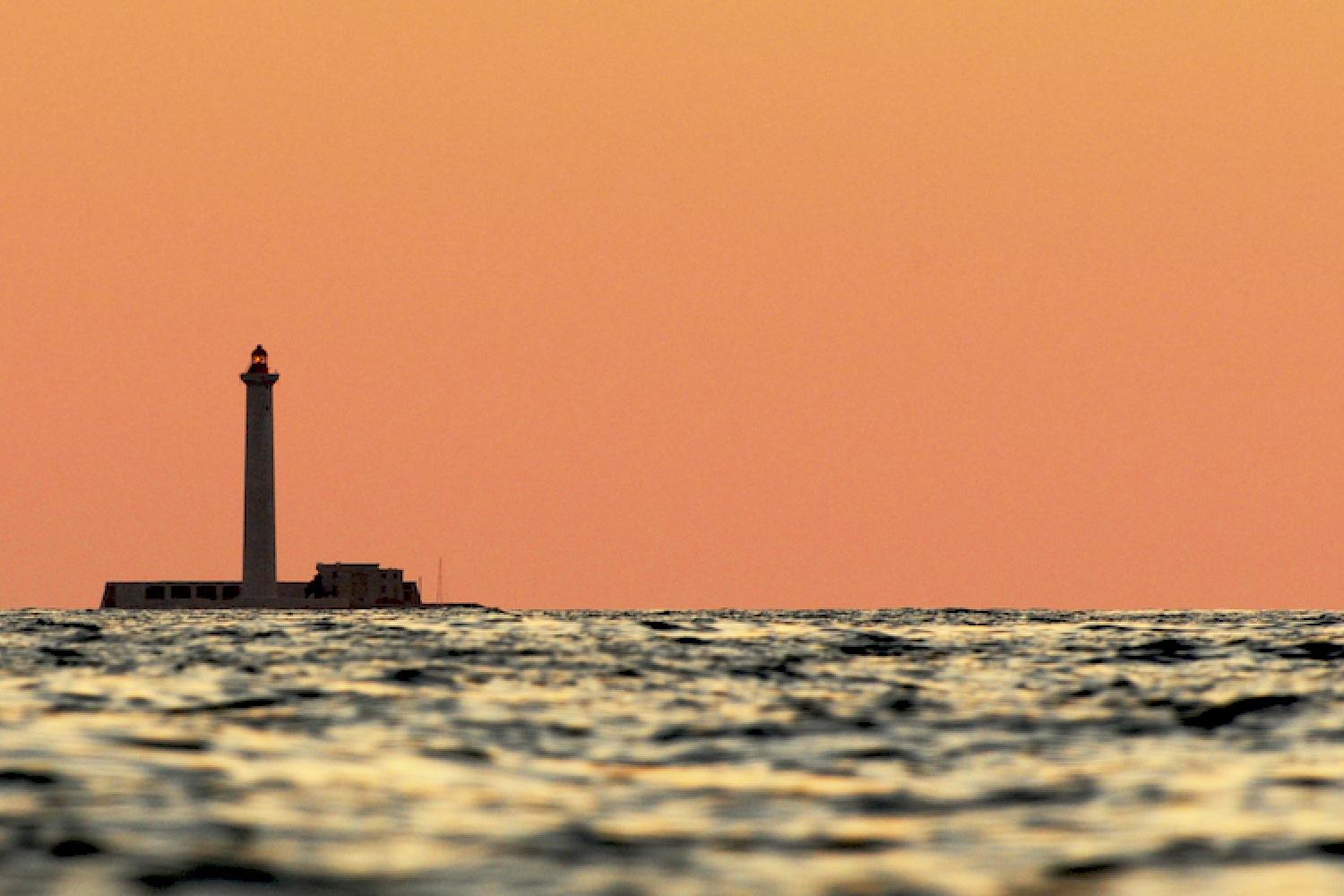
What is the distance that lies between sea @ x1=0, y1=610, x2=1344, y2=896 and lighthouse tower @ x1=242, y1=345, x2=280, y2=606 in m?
111

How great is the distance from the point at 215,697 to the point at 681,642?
22842 mm

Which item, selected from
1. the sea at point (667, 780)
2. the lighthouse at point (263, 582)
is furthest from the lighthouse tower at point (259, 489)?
the sea at point (667, 780)

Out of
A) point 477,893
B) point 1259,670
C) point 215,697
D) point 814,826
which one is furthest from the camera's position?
point 1259,670

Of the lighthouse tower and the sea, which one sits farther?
the lighthouse tower

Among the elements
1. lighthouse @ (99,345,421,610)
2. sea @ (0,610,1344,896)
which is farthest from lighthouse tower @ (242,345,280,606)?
sea @ (0,610,1344,896)

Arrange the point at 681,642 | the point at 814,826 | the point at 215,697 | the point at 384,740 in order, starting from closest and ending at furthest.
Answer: the point at 814,826 < the point at 384,740 < the point at 215,697 < the point at 681,642

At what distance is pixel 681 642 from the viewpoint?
4822 centimetres

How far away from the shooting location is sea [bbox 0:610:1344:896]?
12.2 meters

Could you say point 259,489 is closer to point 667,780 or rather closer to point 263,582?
point 263,582

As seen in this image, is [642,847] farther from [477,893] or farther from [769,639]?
[769,639]

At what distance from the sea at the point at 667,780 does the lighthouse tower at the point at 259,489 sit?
111 m

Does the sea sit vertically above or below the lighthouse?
below

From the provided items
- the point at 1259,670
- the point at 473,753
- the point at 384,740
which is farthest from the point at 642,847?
the point at 1259,670

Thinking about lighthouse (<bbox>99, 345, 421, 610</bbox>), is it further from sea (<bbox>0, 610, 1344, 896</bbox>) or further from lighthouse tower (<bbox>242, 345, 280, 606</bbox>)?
sea (<bbox>0, 610, 1344, 896</bbox>)
